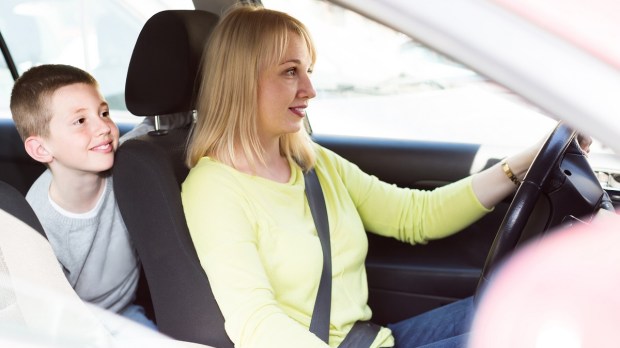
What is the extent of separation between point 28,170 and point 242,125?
175 centimetres

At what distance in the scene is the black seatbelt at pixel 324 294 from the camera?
154 centimetres

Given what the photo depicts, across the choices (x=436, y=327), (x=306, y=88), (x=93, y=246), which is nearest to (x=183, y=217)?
(x=93, y=246)

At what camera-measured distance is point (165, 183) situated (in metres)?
1.47

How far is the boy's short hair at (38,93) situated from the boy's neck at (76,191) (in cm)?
12

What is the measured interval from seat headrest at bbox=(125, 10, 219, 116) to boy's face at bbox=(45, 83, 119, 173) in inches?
3.7

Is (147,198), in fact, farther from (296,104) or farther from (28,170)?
(28,170)

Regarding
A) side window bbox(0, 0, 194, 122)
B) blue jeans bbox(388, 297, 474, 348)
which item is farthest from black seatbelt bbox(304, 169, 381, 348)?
side window bbox(0, 0, 194, 122)

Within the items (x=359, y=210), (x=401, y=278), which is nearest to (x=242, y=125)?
(x=359, y=210)

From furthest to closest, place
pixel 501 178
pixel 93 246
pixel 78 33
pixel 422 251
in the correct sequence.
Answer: pixel 78 33 → pixel 422 251 → pixel 501 178 → pixel 93 246

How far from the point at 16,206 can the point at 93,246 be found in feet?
1.24

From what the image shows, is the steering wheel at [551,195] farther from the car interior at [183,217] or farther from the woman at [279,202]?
the woman at [279,202]

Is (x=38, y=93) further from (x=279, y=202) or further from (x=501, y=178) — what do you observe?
(x=501, y=178)

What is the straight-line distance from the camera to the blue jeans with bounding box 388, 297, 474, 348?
1.70 metres

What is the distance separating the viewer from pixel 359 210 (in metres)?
1.93
